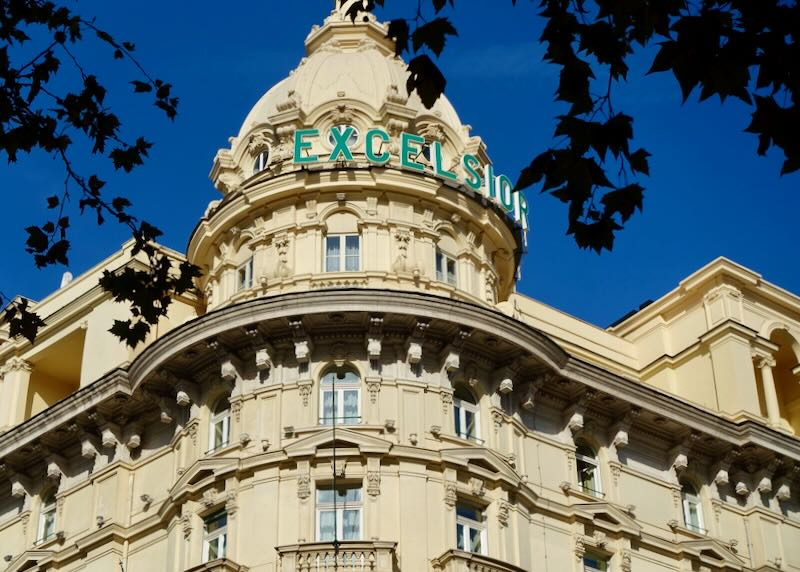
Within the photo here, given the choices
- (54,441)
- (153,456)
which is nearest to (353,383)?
(153,456)

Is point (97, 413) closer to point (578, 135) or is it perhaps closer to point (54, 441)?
point (54, 441)

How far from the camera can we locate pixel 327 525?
34.6 meters

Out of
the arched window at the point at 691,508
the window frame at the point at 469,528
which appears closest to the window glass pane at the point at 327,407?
the window frame at the point at 469,528

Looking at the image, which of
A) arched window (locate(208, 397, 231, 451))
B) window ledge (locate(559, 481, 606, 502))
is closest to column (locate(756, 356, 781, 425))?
window ledge (locate(559, 481, 606, 502))

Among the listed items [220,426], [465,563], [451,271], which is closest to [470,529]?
[465,563]

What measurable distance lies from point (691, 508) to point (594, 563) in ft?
14.0

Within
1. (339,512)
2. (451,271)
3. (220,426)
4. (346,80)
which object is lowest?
(339,512)

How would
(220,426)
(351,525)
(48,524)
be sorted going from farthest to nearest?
(48,524) → (220,426) → (351,525)

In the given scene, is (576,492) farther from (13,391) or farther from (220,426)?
(13,391)

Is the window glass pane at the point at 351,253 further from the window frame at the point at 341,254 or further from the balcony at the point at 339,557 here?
the balcony at the point at 339,557

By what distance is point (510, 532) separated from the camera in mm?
35906

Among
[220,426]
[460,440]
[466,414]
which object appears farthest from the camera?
[220,426]

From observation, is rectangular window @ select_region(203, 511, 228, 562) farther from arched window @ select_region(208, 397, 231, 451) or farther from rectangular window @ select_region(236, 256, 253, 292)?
rectangular window @ select_region(236, 256, 253, 292)

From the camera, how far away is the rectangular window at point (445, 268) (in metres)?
39.6
